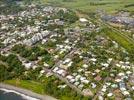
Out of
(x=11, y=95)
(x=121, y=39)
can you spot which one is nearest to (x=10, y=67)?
(x=11, y=95)

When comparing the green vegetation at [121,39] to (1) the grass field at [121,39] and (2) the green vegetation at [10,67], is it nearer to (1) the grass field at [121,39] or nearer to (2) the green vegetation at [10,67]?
(1) the grass field at [121,39]

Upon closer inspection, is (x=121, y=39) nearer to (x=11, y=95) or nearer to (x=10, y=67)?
(x=10, y=67)

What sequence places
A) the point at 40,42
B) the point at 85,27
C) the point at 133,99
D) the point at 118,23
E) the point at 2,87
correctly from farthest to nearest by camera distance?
the point at 118,23, the point at 85,27, the point at 40,42, the point at 2,87, the point at 133,99

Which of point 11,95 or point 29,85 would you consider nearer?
point 11,95

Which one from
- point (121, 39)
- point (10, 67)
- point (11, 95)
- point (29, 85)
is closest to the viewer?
point (11, 95)

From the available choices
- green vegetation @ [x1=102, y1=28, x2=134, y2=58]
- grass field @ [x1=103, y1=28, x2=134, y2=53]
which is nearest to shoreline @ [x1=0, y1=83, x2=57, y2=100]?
green vegetation @ [x1=102, y1=28, x2=134, y2=58]

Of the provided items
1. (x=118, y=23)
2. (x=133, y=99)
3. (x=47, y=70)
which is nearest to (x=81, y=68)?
(x=47, y=70)

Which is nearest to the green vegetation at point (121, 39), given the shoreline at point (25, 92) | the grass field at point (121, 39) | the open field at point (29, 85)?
the grass field at point (121, 39)

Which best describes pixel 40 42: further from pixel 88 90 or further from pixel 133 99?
pixel 133 99
